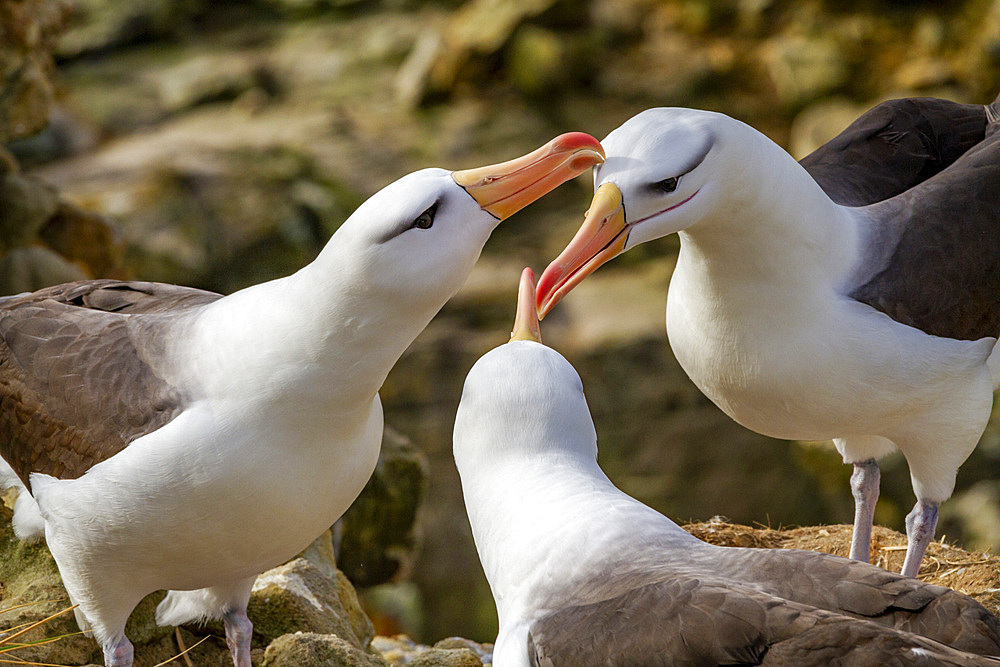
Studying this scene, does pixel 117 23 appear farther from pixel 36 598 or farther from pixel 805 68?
pixel 36 598

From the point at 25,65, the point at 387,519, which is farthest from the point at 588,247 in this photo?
the point at 25,65

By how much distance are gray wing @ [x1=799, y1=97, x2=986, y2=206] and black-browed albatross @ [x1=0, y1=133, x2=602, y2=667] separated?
1.81 meters

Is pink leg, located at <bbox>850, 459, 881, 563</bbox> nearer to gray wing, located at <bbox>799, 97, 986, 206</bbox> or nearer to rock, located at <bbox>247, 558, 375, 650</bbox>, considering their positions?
gray wing, located at <bbox>799, 97, 986, 206</bbox>

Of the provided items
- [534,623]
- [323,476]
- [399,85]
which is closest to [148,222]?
[399,85]

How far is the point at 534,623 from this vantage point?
306cm

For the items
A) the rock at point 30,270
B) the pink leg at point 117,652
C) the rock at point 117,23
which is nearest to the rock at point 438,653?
the pink leg at point 117,652

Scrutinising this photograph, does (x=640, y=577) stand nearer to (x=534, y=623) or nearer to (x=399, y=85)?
(x=534, y=623)

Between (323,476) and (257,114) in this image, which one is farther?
(257,114)

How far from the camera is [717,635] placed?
2709 mm

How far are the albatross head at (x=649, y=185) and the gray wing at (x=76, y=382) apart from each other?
1342 mm

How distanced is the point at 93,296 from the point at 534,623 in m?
2.37

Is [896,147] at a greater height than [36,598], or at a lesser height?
greater

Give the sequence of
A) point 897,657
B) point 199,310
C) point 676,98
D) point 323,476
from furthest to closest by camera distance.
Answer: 1. point 676,98
2. point 199,310
3. point 323,476
4. point 897,657

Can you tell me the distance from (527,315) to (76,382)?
1.60 metres
